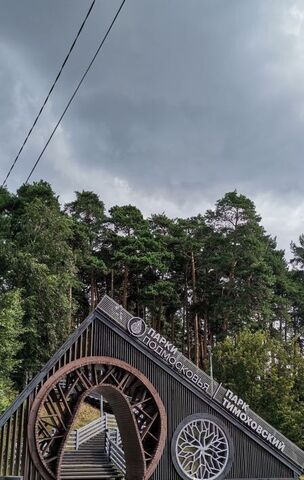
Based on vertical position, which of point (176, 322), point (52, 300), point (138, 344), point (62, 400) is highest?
point (176, 322)

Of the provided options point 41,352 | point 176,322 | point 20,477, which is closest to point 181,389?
point 20,477

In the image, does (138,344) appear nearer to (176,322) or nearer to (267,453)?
(267,453)

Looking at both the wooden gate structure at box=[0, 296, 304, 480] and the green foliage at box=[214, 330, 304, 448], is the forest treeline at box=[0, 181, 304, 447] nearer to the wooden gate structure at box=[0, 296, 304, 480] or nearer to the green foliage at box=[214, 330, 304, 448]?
the green foliage at box=[214, 330, 304, 448]

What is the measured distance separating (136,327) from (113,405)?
2359 mm

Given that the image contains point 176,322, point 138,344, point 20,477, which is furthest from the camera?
point 176,322

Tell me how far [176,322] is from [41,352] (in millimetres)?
21146

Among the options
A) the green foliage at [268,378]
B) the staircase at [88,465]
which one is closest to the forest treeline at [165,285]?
the green foliage at [268,378]

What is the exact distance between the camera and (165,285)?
4006 centimetres

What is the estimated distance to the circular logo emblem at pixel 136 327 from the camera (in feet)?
49.2

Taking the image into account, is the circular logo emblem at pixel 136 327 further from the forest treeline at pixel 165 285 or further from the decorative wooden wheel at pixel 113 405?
the forest treeline at pixel 165 285

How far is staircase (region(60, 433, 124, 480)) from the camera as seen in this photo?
51.4 feet

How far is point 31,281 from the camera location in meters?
29.6

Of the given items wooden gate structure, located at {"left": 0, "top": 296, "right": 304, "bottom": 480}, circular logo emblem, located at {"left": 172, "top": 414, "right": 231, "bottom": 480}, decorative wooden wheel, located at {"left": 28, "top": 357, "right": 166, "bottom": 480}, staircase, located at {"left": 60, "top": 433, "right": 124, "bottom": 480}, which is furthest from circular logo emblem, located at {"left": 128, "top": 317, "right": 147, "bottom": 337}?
staircase, located at {"left": 60, "top": 433, "right": 124, "bottom": 480}

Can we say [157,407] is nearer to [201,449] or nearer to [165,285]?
[201,449]
